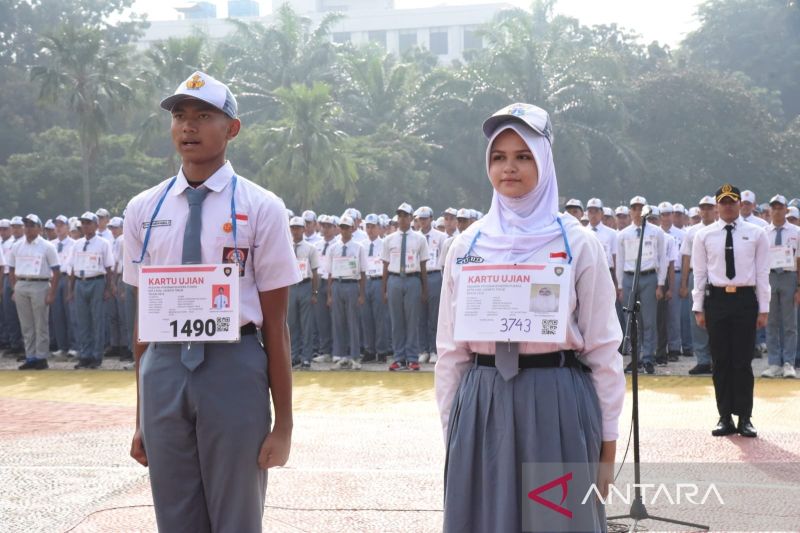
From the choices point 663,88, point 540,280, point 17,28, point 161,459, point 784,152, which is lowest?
point 161,459

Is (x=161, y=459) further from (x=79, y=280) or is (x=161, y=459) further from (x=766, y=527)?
(x=79, y=280)

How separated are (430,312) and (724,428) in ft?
26.0

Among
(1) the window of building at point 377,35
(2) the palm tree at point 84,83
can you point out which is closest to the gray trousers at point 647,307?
(2) the palm tree at point 84,83

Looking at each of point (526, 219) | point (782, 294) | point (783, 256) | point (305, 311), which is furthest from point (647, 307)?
point (526, 219)

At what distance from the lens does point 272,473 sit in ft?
26.9

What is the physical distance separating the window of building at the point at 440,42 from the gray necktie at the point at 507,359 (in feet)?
338

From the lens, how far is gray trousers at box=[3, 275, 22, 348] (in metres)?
19.6

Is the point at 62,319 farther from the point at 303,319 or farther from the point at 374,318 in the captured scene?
the point at 374,318

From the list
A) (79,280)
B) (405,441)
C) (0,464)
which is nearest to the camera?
(0,464)

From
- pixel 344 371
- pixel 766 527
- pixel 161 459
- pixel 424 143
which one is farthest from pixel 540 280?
pixel 424 143

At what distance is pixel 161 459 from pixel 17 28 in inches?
2269

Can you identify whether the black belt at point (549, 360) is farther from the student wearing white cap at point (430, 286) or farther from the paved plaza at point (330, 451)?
the student wearing white cap at point (430, 286)

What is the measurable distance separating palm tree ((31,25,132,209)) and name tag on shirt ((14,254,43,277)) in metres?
23.3

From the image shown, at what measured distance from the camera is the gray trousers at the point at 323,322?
58.9ft
